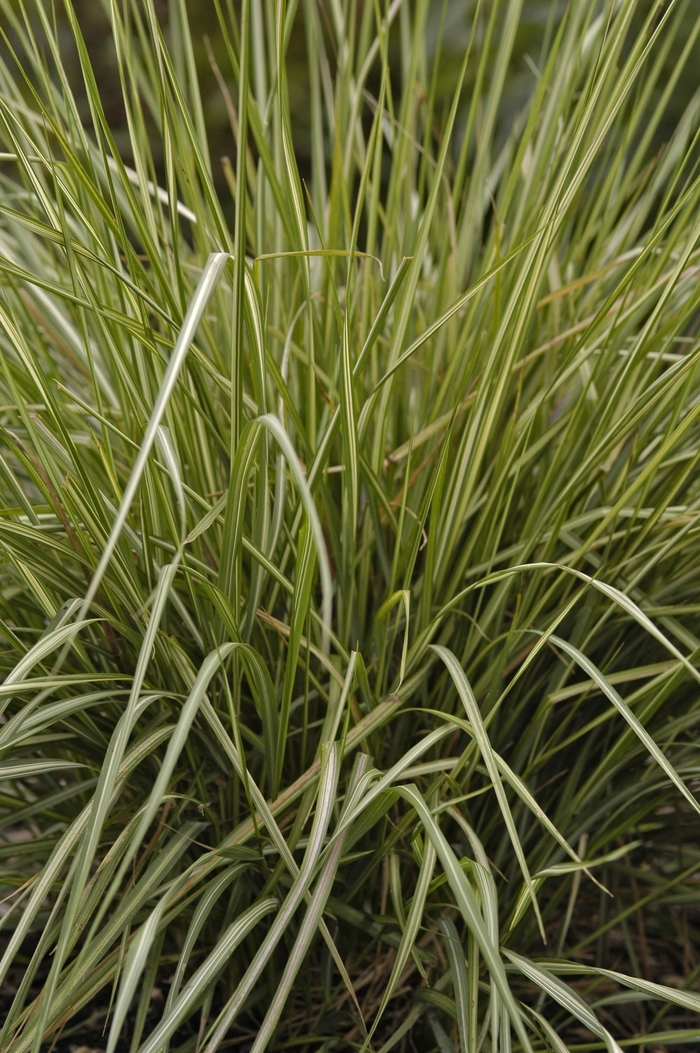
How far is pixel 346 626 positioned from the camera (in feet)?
2.58

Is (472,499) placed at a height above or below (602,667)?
above

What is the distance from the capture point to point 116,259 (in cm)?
82

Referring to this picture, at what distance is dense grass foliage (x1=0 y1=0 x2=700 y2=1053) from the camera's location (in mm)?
634

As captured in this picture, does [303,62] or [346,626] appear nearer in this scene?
[346,626]

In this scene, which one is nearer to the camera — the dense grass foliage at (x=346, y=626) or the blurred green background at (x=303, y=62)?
the dense grass foliage at (x=346, y=626)

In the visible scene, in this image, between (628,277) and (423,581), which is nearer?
(628,277)

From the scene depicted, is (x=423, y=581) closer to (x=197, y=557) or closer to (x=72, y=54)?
(x=197, y=557)

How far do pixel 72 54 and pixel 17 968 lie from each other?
9.60 feet

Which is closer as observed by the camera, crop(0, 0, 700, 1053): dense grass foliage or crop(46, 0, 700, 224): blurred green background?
crop(0, 0, 700, 1053): dense grass foliage

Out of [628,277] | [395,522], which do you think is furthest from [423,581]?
[628,277]

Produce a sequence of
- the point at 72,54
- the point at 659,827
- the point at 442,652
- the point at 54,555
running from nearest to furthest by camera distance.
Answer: the point at 442,652
the point at 54,555
the point at 659,827
the point at 72,54

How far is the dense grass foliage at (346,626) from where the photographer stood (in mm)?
634

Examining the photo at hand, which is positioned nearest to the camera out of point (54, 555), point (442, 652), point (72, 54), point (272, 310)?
point (442, 652)

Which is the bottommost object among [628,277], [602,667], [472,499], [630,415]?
[602,667]
